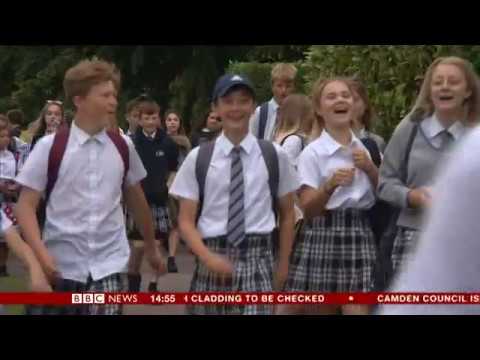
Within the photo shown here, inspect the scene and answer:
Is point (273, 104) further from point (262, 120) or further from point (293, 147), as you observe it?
point (293, 147)

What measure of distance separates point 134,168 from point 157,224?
0.96 feet

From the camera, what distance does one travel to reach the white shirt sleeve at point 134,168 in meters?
4.91

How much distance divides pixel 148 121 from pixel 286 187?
29.3 inches

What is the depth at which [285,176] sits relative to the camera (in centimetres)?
498

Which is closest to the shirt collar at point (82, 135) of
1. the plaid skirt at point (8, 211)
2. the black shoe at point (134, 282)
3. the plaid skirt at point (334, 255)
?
the plaid skirt at point (8, 211)

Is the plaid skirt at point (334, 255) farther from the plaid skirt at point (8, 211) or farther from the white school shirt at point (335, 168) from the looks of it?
the plaid skirt at point (8, 211)

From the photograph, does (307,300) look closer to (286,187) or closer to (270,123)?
(286,187)

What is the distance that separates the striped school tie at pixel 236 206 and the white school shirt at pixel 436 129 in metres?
0.93

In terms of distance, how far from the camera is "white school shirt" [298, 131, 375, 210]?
5086 millimetres

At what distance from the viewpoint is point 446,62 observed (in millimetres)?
5000

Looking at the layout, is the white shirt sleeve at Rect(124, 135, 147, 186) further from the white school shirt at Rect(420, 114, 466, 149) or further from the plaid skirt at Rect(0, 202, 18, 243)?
the white school shirt at Rect(420, 114, 466, 149)

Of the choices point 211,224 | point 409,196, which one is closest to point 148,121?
point 211,224

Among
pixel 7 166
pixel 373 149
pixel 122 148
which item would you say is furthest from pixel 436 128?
pixel 7 166

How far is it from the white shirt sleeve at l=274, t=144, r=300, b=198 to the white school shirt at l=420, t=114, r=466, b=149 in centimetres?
68
